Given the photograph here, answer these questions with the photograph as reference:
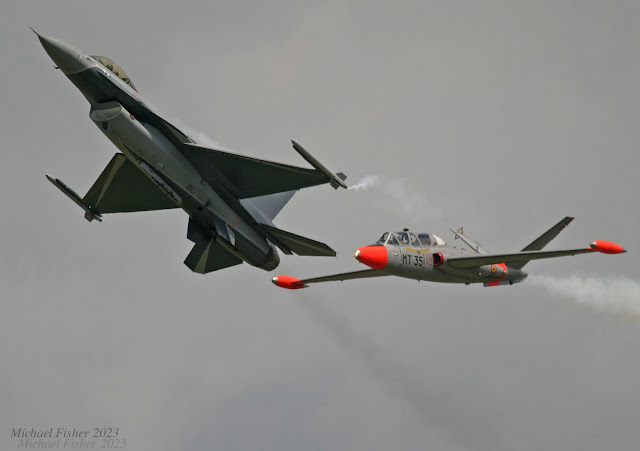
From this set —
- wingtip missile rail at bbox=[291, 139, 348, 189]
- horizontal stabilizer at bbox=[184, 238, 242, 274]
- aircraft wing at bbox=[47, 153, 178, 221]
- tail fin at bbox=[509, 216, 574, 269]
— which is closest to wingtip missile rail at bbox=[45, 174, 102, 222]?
aircraft wing at bbox=[47, 153, 178, 221]

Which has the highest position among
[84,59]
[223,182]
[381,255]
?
[84,59]

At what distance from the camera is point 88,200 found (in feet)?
172

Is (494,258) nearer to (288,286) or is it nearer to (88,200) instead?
(288,286)

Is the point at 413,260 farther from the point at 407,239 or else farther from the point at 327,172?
the point at 327,172

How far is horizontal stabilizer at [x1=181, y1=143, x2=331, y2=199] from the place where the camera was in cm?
4644

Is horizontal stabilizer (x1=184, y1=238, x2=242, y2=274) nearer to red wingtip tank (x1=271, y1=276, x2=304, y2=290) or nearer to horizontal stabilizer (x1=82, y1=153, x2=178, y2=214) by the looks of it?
red wingtip tank (x1=271, y1=276, x2=304, y2=290)

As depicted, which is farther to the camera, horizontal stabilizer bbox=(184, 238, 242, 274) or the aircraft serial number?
horizontal stabilizer bbox=(184, 238, 242, 274)

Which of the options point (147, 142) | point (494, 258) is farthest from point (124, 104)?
point (494, 258)

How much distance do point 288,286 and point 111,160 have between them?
10.3 meters

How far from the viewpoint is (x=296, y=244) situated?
49.5m

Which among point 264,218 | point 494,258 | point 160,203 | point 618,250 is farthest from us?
point 160,203

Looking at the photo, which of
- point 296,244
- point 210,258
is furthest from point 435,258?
point 210,258

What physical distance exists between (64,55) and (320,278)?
15.8m

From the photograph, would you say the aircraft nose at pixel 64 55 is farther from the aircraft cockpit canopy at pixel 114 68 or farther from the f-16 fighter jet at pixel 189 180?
the aircraft cockpit canopy at pixel 114 68
